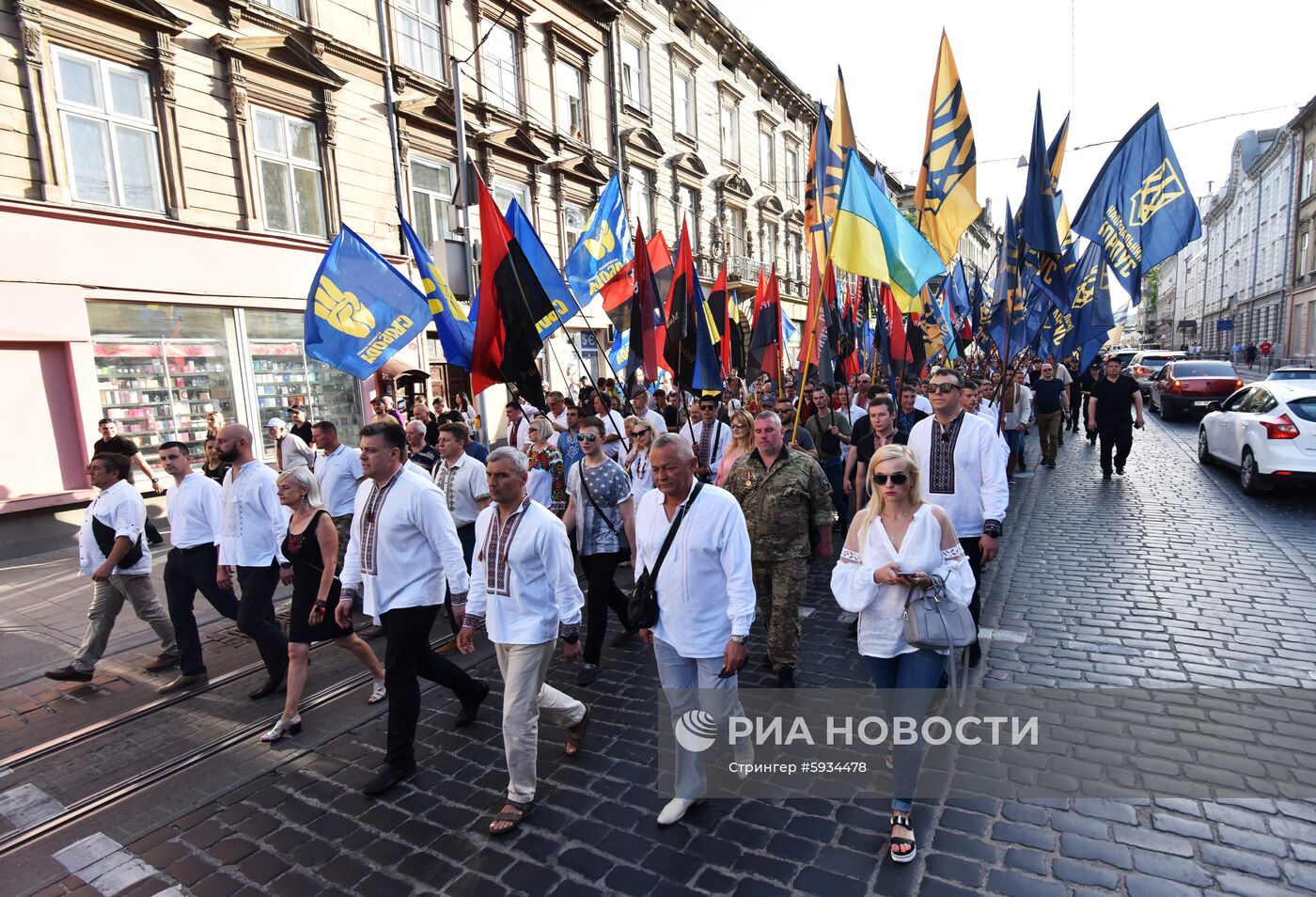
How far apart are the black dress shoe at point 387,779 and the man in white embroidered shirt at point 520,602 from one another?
2.20ft

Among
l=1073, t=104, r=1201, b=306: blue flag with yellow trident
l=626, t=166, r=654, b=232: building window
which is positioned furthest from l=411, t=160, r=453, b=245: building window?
l=1073, t=104, r=1201, b=306: blue flag with yellow trident

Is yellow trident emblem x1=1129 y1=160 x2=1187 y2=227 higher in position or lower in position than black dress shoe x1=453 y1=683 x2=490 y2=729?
higher

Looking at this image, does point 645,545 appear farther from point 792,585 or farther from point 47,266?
point 47,266

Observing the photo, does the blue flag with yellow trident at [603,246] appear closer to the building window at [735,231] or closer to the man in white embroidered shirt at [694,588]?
the man in white embroidered shirt at [694,588]

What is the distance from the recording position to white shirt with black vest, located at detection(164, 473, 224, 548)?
542cm

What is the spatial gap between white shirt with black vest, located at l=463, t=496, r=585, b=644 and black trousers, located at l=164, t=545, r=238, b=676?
313 centimetres

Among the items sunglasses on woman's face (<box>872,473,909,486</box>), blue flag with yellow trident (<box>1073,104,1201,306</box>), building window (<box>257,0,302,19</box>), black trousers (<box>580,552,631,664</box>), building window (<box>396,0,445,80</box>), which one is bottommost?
black trousers (<box>580,552,631,664</box>)

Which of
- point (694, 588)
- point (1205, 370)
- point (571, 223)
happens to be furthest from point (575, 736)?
point (1205, 370)

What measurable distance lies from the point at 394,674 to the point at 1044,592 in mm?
5551

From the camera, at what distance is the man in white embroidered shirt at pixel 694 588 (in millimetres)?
3318

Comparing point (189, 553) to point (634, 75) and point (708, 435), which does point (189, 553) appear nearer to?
point (708, 435)

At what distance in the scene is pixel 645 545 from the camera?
3.50m

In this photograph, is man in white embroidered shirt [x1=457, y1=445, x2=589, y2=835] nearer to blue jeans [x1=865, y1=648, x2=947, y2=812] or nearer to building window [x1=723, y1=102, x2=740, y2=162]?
blue jeans [x1=865, y1=648, x2=947, y2=812]

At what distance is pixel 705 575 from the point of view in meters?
3.37
